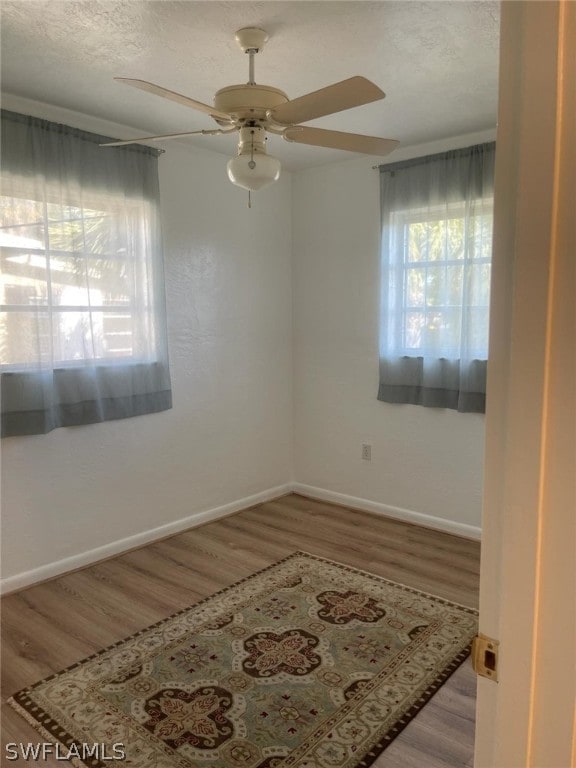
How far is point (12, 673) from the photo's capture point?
7.59 feet

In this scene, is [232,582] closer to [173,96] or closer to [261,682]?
[261,682]

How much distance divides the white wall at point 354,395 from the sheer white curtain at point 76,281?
134cm

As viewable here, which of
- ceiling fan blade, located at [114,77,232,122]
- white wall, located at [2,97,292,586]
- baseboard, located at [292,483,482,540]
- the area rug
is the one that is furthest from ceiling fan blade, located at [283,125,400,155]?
baseboard, located at [292,483,482,540]

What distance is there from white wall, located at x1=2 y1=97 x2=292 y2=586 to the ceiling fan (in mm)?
1443

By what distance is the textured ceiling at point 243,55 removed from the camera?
207cm

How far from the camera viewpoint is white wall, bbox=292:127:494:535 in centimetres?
382

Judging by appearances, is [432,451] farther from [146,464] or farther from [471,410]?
[146,464]

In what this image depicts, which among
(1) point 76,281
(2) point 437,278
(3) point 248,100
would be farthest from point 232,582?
(3) point 248,100

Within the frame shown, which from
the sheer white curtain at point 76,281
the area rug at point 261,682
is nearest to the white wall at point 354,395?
the area rug at point 261,682

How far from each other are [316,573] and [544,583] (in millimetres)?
2724

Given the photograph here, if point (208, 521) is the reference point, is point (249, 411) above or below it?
above

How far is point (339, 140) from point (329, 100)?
33cm

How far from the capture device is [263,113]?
210 cm

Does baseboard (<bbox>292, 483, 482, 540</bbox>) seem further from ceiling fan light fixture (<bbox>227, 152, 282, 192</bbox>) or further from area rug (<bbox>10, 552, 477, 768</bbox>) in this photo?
ceiling fan light fixture (<bbox>227, 152, 282, 192</bbox>)
